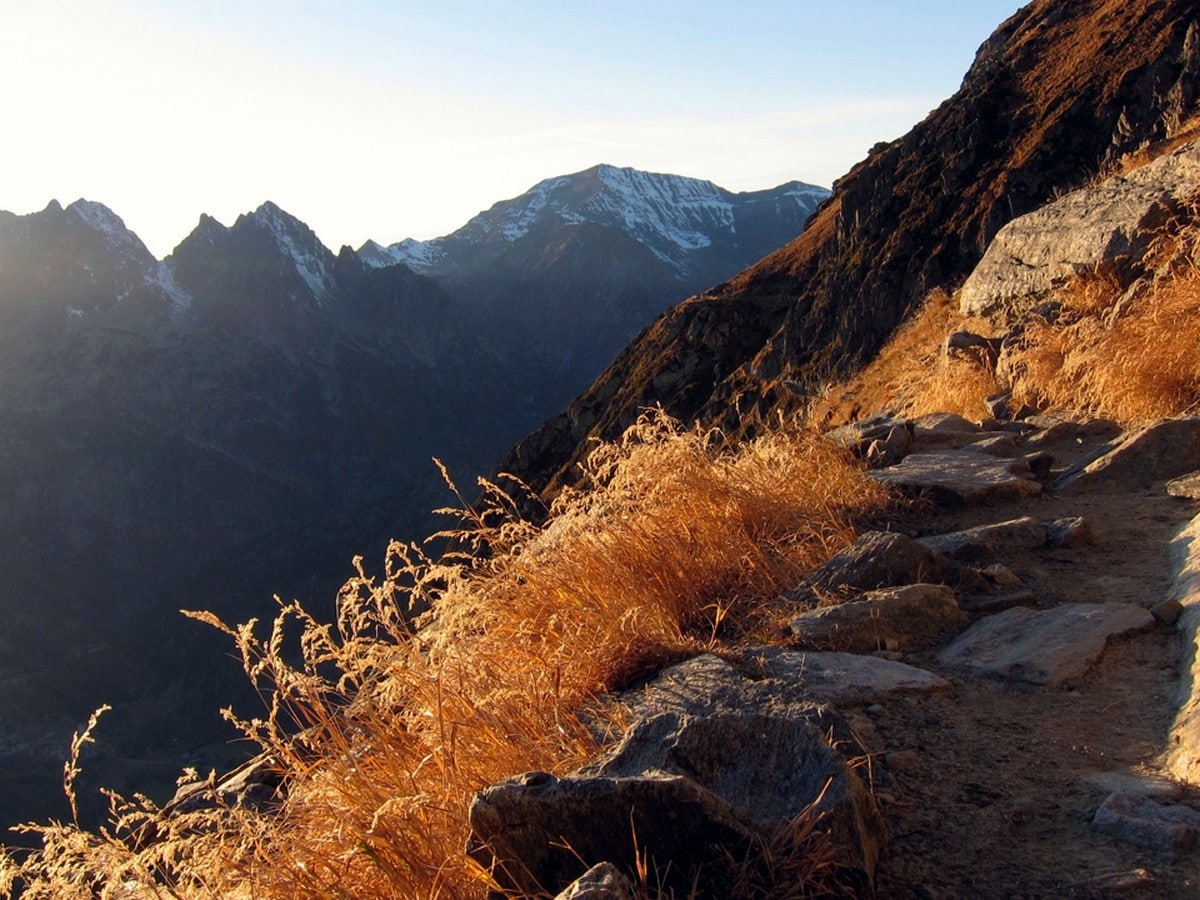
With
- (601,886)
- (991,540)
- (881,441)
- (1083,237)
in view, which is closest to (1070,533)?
(991,540)

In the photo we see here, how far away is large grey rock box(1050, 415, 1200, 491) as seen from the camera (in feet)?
A: 16.1

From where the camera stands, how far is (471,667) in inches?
125

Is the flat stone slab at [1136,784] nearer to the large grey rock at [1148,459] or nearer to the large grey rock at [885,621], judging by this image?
the large grey rock at [885,621]

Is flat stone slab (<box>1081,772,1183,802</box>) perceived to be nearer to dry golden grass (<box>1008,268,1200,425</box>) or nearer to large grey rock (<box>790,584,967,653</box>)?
large grey rock (<box>790,584,967,653</box>)

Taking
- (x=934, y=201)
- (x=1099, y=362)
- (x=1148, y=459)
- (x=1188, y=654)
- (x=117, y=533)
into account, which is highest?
(x=934, y=201)

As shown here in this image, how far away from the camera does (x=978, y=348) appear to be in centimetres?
845

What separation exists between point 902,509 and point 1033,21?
37.9 meters

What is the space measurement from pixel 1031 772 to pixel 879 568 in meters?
1.34

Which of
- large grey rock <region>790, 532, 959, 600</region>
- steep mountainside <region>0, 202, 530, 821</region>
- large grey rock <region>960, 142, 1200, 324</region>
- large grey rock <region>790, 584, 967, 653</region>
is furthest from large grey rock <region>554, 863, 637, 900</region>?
steep mountainside <region>0, 202, 530, 821</region>

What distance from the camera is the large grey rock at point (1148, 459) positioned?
16.1 ft

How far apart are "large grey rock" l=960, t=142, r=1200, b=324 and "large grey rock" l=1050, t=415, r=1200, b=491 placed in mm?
2944

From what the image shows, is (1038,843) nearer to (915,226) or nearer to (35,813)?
(915,226)

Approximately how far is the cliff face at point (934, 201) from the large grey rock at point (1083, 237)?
7.60m

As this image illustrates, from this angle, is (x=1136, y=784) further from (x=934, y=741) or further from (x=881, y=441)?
(x=881, y=441)
